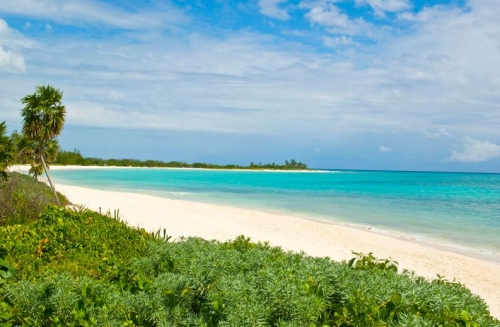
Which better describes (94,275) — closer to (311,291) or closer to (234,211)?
(311,291)

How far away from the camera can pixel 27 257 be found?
20.4 ft

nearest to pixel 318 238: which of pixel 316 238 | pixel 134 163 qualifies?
pixel 316 238

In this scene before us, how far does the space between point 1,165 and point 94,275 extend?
9065 mm

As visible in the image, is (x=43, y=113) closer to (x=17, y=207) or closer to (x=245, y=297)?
(x=17, y=207)

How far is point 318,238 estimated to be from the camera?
14.9 m

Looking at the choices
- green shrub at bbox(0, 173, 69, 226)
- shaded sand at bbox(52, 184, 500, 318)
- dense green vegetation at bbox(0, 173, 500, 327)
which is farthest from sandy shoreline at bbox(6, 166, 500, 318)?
dense green vegetation at bbox(0, 173, 500, 327)

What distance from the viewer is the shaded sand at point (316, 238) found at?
36.3 feet

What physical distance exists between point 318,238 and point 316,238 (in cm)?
8

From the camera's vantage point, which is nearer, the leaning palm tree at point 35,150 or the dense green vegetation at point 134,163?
the leaning palm tree at point 35,150

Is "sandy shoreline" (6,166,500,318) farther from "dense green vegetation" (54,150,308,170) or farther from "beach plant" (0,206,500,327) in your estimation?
"dense green vegetation" (54,150,308,170)

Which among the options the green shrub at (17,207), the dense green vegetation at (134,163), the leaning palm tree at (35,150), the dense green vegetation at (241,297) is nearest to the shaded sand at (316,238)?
the leaning palm tree at (35,150)

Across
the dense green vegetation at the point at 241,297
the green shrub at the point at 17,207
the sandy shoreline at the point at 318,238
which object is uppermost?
the dense green vegetation at the point at 241,297

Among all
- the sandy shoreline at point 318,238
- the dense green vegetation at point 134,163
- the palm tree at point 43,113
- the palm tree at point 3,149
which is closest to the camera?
the sandy shoreline at point 318,238

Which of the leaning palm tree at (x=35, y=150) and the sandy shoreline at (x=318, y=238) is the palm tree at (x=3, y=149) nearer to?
the sandy shoreline at (x=318, y=238)
